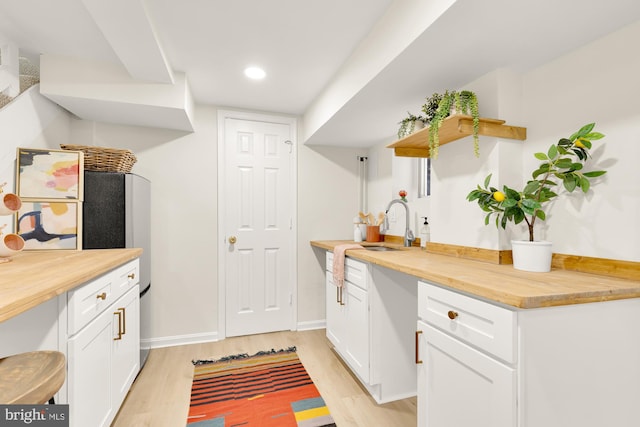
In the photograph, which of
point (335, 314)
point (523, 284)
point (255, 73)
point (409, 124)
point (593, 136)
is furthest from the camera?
point (335, 314)

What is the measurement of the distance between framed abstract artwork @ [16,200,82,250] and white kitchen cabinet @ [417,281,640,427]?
2.28 m

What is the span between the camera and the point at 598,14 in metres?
1.18

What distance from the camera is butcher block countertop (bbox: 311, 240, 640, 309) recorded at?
970mm

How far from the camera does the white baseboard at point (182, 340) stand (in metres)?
2.76

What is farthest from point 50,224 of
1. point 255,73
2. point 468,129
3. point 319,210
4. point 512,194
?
point 512,194

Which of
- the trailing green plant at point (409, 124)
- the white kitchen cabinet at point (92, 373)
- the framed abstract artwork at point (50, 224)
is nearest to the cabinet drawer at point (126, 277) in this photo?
the white kitchen cabinet at point (92, 373)

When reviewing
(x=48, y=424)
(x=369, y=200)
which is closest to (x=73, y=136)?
(x=48, y=424)

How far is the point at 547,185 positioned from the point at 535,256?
1.36ft

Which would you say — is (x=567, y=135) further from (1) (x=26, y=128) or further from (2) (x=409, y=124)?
(1) (x=26, y=128)

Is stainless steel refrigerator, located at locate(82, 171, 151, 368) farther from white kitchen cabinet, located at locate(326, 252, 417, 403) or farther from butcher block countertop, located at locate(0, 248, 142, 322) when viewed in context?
white kitchen cabinet, located at locate(326, 252, 417, 403)

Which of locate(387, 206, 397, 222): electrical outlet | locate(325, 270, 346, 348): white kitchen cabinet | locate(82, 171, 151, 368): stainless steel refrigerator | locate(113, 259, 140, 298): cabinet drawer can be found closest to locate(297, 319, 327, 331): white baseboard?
locate(325, 270, 346, 348): white kitchen cabinet

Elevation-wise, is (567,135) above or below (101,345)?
above

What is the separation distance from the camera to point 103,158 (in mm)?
2158

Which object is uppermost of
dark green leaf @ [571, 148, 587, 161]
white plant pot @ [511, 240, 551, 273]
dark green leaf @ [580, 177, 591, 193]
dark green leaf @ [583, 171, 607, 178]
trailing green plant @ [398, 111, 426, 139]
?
trailing green plant @ [398, 111, 426, 139]
